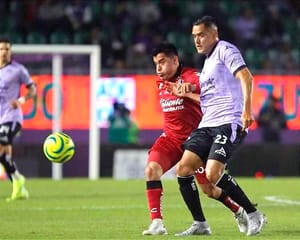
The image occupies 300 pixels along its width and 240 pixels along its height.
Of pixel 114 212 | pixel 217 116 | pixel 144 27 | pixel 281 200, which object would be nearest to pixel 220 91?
pixel 217 116

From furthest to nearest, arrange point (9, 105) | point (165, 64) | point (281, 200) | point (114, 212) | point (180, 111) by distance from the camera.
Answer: point (9, 105) < point (281, 200) < point (114, 212) < point (180, 111) < point (165, 64)

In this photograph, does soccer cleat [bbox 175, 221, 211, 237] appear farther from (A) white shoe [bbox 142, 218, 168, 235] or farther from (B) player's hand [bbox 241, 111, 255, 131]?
(B) player's hand [bbox 241, 111, 255, 131]

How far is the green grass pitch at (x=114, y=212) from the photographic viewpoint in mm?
10688

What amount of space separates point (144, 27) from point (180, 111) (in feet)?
54.9

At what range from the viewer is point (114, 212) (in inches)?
534

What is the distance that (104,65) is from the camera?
26.0 meters

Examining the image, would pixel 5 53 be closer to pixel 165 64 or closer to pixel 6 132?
pixel 6 132

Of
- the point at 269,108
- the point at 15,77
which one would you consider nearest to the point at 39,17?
the point at 269,108

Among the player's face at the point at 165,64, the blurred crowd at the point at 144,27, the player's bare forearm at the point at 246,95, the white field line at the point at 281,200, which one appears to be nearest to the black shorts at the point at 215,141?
the player's bare forearm at the point at 246,95

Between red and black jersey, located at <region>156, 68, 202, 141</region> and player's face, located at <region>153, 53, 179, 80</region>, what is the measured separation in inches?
4.2

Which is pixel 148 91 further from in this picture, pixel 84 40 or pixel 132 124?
pixel 84 40

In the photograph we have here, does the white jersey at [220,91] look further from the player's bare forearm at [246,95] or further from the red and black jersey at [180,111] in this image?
the red and black jersey at [180,111]

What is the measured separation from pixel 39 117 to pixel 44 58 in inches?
51.5

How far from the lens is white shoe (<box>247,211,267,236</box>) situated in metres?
10.4
